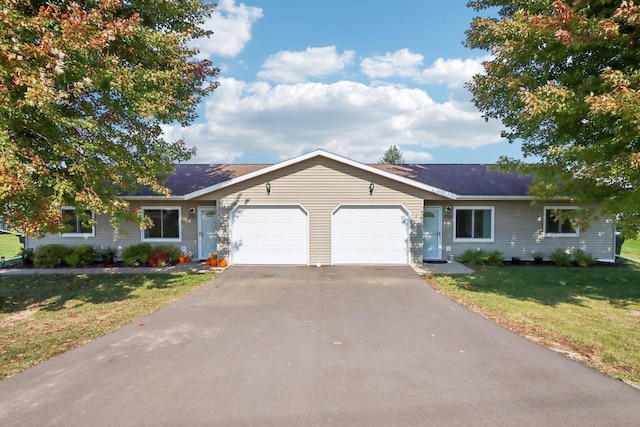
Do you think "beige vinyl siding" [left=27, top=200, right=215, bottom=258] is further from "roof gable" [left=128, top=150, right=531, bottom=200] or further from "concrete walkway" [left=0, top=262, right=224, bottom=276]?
"concrete walkway" [left=0, top=262, right=224, bottom=276]

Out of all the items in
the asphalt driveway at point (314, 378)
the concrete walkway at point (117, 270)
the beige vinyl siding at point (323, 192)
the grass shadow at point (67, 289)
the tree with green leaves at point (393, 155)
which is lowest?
the grass shadow at point (67, 289)

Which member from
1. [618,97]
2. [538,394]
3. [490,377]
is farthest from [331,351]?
[618,97]

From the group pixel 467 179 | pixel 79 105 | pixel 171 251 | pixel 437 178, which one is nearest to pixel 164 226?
pixel 171 251

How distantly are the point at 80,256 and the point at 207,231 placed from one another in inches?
177

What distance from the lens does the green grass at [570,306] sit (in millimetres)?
4977

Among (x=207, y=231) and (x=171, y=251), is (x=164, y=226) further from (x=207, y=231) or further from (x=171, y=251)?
(x=207, y=231)

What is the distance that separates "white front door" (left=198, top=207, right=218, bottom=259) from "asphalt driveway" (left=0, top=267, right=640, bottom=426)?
22.4ft

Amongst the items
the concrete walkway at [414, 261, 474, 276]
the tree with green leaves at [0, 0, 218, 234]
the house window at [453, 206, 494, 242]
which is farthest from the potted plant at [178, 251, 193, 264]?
the house window at [453, 206, 494, 242]

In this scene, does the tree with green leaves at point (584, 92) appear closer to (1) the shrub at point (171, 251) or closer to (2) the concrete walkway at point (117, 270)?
(2) the concrete walkway at point (117, 270)

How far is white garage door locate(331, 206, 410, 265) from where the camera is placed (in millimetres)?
12477

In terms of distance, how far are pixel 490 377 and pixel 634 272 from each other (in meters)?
11.1

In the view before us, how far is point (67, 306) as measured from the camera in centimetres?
774

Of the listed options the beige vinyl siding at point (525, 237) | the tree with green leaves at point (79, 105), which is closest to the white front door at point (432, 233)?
A: the beige vinyl siding at point (525, 237)

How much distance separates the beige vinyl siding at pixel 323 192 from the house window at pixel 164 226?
2223mm
